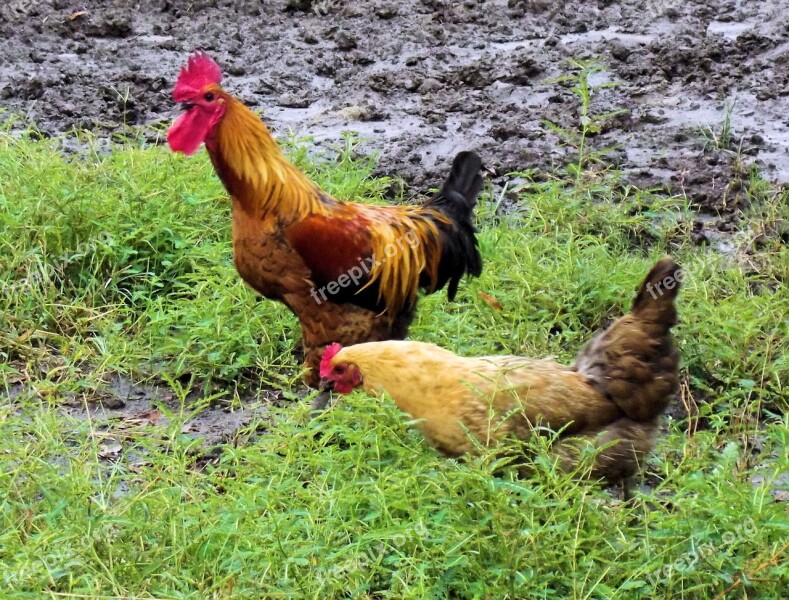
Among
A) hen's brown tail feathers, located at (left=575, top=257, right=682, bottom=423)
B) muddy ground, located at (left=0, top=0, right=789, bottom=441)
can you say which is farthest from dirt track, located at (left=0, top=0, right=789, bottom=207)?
hen's brown tail feathers, located at (left=575, top=257, right=682, bottom=423)

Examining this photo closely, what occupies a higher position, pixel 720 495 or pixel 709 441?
pixel 720 495

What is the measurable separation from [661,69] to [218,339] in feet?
13.8

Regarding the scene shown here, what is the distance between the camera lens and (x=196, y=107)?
14.0 ft

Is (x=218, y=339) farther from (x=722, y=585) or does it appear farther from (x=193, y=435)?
(x=722, y=585)

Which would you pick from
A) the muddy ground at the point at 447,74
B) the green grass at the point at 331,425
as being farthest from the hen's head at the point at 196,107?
the muddy ground at the point at 447,74

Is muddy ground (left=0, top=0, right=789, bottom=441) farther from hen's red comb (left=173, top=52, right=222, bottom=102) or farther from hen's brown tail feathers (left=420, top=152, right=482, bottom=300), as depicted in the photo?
hen's red comb (left=173, top=52, right=222, bottom=102)

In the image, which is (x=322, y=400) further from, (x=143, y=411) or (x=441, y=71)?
(x=441, y=71)

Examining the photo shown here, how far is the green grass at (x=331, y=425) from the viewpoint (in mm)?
3023

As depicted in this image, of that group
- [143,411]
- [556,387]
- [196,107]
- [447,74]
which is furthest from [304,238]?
[447,74]

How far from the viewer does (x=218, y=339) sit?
4895 mm

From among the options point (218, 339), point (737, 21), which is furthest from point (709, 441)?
point (737, 21)

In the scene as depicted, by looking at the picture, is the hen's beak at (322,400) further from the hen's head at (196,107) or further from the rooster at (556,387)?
the hen's head at (196,107)

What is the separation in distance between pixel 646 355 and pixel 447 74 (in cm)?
441

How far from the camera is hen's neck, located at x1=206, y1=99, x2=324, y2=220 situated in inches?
168
